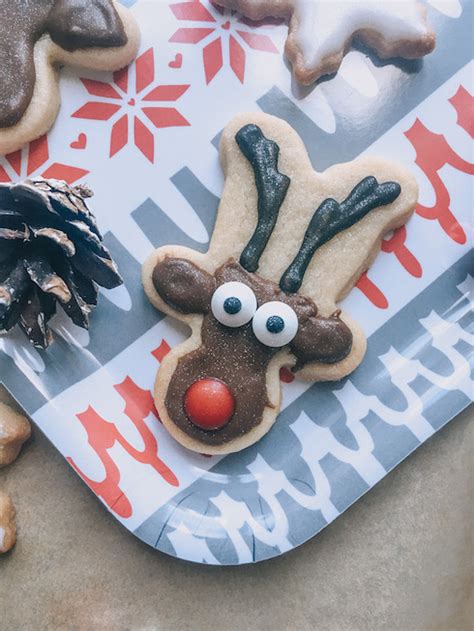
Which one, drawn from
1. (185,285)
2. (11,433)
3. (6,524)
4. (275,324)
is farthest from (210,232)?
(6,524)

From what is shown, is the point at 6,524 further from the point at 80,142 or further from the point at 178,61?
the point at 178,61

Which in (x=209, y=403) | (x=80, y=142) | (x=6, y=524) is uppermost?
(x=80, y=142)

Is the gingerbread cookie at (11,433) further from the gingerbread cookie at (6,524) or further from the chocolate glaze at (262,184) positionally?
the chocolate glaze at (262,184)

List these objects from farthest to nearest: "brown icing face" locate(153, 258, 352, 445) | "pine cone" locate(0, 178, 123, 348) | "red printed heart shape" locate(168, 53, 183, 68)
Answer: "red printed heart shape" locate(168, 53, 183, 68)
"brown icing face" locate(153, 258, 352, 445)
"pine cone" locate(0, 178, 123, 348)

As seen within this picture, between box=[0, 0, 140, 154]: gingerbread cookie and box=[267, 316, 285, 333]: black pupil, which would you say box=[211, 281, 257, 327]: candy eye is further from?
box=[0, 0, 140, 154]: gingerbread cookie

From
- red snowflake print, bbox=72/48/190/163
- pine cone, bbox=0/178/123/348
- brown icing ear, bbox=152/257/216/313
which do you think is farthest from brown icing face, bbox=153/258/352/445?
red snowflake print, bbox=72/48/190/163

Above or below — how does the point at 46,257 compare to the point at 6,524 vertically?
above
